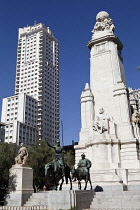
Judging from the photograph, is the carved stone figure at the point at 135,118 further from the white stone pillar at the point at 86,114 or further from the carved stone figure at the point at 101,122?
the white stone pillar at the point at 86,114

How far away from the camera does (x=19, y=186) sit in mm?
16797

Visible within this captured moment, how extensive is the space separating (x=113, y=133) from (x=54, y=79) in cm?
9035

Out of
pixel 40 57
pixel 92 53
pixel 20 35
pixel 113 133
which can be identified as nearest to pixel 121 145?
pixel 113 133

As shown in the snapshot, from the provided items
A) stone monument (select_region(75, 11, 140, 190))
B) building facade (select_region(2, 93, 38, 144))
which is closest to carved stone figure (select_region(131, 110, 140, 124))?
stone monument (select_region(75, 11, 140, 190))

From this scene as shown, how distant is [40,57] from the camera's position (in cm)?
10675

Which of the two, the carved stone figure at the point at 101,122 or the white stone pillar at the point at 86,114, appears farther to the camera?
the white stone pillar at the point at 86,114

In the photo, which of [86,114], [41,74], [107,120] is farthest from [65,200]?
[41,74]

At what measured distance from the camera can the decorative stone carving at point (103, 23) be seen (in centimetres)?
3178

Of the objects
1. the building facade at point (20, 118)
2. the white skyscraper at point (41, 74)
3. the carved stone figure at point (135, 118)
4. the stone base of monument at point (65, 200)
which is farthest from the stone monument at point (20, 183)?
the white skyscraper at point (41, 74)

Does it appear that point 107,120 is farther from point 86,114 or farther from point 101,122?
point 86,114

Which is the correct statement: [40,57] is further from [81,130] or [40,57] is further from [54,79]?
[81,130]

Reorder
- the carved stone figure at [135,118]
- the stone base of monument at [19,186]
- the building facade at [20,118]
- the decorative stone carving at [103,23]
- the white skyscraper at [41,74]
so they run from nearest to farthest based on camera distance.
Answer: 1. the stone base of monument at [19,186]
2. the carved stone figure at [135,118]
3. the decorative stone carving at [103,23]
4. the building facade at [20,118]
5. the white skyscraper at [41,74]

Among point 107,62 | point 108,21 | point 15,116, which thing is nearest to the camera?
point 107,62

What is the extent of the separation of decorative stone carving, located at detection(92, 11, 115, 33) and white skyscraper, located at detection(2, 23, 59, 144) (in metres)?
68.9
